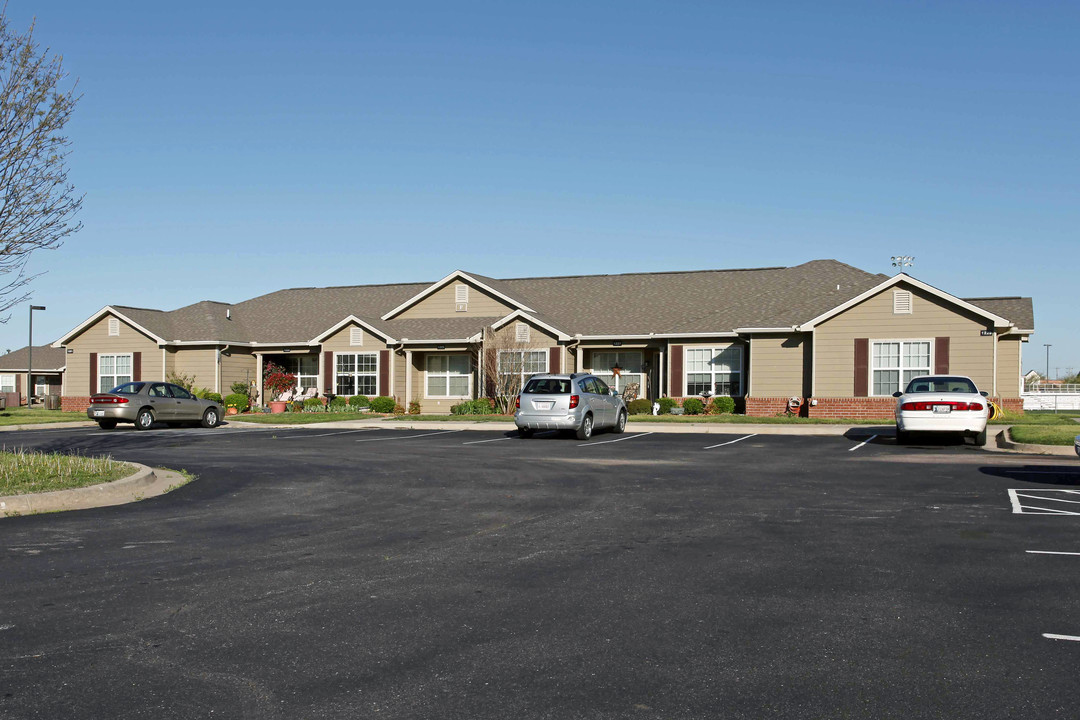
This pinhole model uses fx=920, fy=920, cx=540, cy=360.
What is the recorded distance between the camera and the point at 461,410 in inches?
1367

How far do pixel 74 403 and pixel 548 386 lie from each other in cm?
2735

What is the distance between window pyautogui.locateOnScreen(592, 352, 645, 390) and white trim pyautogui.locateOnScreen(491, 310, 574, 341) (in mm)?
2464

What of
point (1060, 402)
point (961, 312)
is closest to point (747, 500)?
point (961, 312)

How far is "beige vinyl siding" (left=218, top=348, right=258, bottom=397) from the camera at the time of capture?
3966 cm

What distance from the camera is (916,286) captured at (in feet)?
97.7

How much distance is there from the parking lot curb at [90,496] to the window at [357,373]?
23.7m

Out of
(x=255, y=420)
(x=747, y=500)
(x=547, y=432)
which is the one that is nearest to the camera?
(x=747, y=500)

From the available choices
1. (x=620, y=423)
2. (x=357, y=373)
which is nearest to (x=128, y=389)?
(x=357, y=373)

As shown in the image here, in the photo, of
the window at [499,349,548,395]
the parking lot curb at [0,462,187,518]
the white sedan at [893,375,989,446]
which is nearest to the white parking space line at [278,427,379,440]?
the window at [499,349,548,395]

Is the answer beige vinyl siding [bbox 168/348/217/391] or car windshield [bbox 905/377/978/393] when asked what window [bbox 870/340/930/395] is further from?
beige vinyl siding [bbox 168/348/217/391]

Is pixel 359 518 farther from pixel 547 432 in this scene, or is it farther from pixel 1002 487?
pixel 547 432

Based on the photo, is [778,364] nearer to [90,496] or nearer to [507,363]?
[507,363]

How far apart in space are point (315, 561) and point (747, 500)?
6.07 metres

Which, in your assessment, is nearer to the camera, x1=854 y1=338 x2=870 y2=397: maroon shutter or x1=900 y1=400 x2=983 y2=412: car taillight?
x1=900 y1=400 x2=983 y2=412: car taillight
